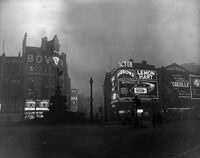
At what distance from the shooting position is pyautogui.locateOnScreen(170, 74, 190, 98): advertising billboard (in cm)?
9006

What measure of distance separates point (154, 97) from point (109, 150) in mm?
77365

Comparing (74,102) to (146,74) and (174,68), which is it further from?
(146,74)

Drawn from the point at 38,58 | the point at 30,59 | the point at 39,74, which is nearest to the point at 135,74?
the point at 39,74

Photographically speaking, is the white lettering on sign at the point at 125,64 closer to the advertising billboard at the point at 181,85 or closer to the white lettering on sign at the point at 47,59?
the advertising billboard at the point at 181,85

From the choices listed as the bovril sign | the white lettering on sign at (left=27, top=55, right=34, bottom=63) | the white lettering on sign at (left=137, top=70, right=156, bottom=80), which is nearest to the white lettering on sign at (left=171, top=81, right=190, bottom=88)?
the white lettering on sign at (left=137, top=70, right=156, bottom=80)

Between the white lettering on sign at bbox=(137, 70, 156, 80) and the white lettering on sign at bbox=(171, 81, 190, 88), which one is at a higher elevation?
the white lettering on sign at bbox=(137, 70, 156, 80)

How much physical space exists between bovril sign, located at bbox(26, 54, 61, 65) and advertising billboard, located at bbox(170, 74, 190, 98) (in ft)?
149

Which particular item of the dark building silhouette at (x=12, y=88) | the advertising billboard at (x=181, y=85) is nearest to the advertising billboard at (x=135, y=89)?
the advertising billboard at (x=181, y=85)

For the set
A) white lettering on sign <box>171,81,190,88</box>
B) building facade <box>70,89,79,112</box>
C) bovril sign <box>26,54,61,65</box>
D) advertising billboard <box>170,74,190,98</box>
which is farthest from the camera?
building facade <box>70,89,79,112</box>

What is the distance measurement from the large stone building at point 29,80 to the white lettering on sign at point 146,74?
28.2 metres

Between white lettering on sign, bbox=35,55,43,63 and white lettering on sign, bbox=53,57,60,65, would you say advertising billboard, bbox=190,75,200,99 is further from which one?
white lettering on sign, bbox=35,55,43,63

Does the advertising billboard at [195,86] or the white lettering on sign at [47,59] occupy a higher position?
the white lettering on sign at [47,59]

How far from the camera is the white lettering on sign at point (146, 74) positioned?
274ft

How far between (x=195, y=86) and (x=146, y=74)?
67.0 ft
